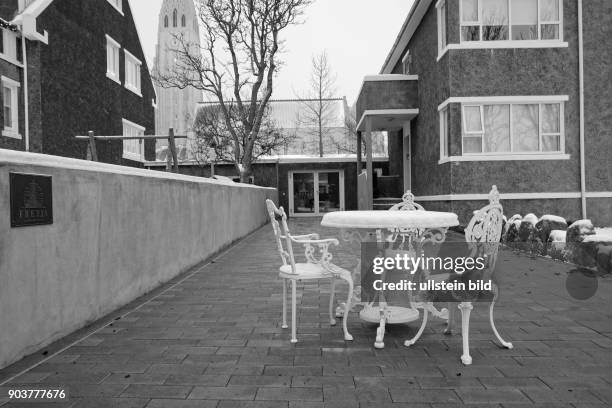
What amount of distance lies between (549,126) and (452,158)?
8.04 feet

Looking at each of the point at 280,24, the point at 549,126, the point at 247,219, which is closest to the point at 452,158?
the point at 549,126

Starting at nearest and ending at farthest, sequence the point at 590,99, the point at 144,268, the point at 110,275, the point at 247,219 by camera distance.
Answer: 1. the point at 110,275
2. the point at 144,268
3. the point at 590,99
4. the point at 247,219

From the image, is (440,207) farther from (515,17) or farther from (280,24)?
(280,24)

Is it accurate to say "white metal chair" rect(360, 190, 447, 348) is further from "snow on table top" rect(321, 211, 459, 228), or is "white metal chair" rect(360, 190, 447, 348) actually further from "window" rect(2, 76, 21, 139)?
"window" rect(2, 76, 21, 139)

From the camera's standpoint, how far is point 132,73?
23250 mm

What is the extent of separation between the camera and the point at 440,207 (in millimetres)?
13133

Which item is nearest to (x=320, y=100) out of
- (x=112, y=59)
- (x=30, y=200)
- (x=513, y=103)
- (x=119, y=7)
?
(x=119, y=7)

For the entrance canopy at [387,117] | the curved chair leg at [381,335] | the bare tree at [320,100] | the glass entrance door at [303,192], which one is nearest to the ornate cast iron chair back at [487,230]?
the curved chair leg at [381,335]

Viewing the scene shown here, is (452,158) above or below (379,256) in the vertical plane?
above

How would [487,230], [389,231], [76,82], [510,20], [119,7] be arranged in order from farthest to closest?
[119,7] < [76,82] < [510,20] < [389,231] < [487,230]

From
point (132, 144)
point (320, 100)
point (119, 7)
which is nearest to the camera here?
point (119, 7)

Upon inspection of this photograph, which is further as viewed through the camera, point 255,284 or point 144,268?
point 255,284

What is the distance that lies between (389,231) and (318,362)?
1.80 meters

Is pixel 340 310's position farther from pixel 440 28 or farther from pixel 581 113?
pixel 440 28
